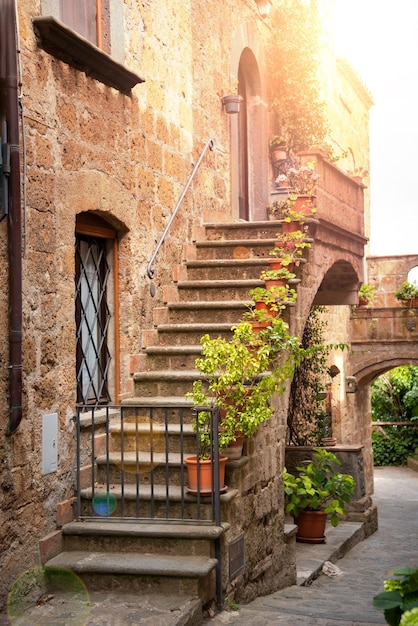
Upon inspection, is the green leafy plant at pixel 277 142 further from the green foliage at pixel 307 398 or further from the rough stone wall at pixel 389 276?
the rough stone wall at pixel 389 276

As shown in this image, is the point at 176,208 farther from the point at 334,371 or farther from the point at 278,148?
the point at 334,371

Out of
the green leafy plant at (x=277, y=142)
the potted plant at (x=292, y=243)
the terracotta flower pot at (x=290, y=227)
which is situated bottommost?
the potted plant at (x=292, y=243)

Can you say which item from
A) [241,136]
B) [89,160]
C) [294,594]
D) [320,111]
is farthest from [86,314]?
[320,111]

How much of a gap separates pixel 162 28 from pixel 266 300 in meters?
2.90

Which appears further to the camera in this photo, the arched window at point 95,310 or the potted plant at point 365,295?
the potted plant at point 365,295

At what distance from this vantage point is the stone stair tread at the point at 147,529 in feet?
18.0

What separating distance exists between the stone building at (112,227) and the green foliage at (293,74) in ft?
4.12

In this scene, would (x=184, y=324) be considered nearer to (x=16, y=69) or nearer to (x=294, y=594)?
(x=294, y=594)

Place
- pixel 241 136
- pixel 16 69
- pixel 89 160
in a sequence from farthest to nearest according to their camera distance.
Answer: pixel 241 136
pixel 89 160
pixel 16 69

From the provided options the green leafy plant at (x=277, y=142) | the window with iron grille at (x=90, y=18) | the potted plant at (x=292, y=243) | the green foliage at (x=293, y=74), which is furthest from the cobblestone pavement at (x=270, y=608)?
the green foliage at (x=293, y=74)

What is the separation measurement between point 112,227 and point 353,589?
4.05 meters

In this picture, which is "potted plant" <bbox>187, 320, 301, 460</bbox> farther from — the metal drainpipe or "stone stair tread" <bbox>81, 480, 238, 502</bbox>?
the metal drainpipe

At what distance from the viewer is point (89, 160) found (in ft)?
21.2

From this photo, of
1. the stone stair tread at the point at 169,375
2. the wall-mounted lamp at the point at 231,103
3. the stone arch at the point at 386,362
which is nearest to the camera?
the stone stair tread at the point at 169,375
